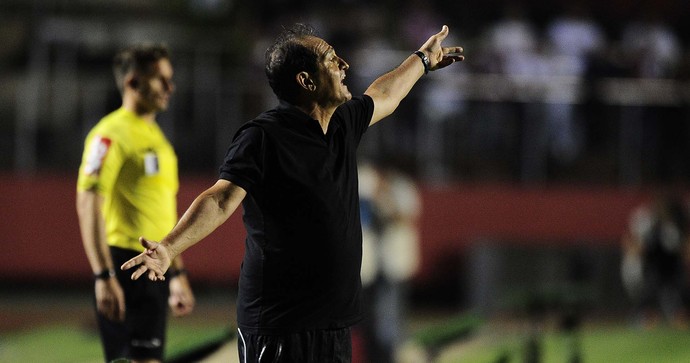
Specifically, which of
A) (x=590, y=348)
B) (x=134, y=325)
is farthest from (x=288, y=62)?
(x=590, y=348)

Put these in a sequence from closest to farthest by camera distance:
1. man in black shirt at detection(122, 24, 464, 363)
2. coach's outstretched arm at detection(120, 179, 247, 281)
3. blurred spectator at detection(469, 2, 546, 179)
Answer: coach's outstretched arm at detection(120, 179, 247, 281) < man in black shirt at detection(122, 24, 464, 363) < blurred spectator at detection(469, 2, 546, 179)

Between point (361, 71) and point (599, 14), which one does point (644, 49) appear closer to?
A: point (599, 14)

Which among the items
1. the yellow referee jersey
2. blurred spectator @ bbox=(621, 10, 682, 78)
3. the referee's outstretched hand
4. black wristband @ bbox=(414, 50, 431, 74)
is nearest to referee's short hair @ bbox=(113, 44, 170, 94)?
the yellow referee jersey

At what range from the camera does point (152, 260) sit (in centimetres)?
354

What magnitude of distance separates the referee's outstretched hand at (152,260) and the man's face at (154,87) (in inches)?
81.9

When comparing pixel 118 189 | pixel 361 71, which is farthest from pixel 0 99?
pixel 118 189

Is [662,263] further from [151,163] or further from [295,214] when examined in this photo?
[295,214]

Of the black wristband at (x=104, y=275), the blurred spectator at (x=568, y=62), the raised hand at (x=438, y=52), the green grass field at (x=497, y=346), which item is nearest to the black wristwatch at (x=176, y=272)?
the black wristband at (x=104, y=275)

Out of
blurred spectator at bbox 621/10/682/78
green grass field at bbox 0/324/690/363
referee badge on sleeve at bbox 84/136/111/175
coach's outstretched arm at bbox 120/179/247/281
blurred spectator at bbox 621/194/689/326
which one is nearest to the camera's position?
coach's outstretched arm at bbox 120/179/247/281

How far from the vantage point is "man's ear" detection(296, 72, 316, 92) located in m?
4.00

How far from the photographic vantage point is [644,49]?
46.1ft

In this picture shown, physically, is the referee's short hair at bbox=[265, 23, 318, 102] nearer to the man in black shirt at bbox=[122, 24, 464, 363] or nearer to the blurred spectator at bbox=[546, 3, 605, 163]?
the man in black shirt at bbox=[122, 24, 464, 363]

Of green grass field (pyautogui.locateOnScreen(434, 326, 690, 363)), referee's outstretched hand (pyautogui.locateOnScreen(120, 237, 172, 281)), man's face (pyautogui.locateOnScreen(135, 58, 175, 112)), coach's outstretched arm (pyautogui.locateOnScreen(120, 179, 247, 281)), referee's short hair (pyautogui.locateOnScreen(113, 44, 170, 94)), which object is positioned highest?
referee's short hair (pyautogui.locateOnScreen(113, 44, 170, 94))

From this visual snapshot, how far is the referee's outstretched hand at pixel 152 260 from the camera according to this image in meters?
3.50
